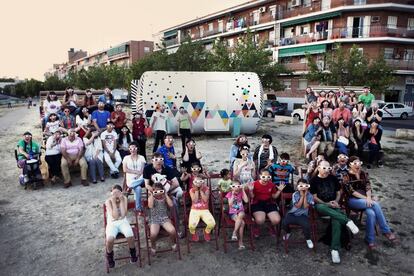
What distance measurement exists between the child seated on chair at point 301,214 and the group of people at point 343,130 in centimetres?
420

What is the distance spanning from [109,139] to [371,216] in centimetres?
668

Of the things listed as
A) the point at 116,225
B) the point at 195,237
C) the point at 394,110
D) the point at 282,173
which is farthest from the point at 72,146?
the point at 394,110

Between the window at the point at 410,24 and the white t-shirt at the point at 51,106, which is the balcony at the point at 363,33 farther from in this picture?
the white t-shirt at the point at 51,106

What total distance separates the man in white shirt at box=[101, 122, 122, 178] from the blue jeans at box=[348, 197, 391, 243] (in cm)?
615

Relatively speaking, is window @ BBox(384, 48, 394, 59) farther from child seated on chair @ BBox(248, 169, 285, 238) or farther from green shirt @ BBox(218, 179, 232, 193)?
green shirt @ BBox(218, 179, 232, 193)

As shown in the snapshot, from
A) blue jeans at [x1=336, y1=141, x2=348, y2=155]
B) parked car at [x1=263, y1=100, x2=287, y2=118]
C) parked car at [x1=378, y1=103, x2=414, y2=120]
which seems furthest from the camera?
parked car at [x1=378, y1=103, x2=414, y2=120]

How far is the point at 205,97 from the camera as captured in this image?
13930 mm

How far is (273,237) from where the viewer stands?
18.5 ft

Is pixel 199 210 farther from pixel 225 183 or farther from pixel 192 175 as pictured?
pixel 192 175

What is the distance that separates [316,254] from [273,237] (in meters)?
0.83

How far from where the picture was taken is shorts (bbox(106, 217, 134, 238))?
4.77m

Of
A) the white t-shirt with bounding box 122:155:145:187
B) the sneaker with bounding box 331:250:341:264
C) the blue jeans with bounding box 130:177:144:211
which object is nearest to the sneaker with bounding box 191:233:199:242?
the blue jeans with bounding box 130:177:144:211

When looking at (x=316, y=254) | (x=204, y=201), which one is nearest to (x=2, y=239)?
(x=204, y=201)

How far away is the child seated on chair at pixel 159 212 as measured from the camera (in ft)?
16.6
